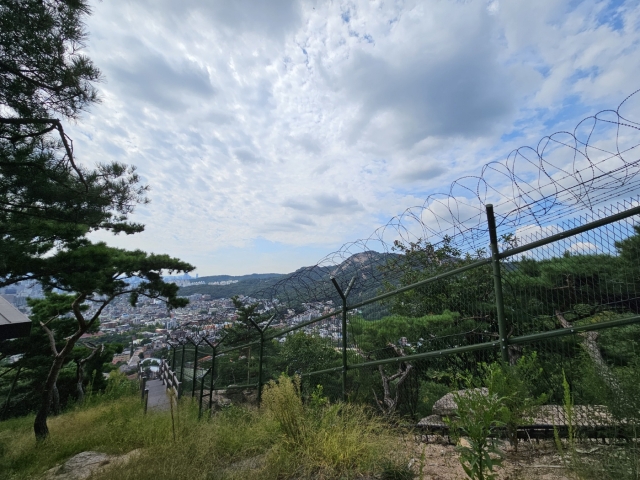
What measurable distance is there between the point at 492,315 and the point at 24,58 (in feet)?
19.0

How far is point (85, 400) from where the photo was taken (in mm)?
13445

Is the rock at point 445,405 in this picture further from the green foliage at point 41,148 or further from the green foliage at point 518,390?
the green foliage at point 41,148

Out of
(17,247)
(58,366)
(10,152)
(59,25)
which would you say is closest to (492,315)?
(59,25)

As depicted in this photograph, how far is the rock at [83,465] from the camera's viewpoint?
4410 mm

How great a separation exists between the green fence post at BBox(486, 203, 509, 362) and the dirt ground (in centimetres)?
66

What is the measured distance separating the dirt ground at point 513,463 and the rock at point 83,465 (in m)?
3.70

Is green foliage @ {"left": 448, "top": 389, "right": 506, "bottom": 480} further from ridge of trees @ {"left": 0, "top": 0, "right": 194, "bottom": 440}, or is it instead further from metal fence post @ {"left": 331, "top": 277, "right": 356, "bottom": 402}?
ridge of trees @ {"left": 0, "top": 0, "right": 194, "bottom": 440}

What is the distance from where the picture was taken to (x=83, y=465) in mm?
4980

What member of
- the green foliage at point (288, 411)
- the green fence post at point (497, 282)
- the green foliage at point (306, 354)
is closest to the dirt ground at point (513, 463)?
the green fence post at point (497, 282)

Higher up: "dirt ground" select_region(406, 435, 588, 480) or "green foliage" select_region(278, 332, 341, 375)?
"green foliage" select_region(278, 332, 341, 375)

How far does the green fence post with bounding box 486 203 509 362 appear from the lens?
2.54m

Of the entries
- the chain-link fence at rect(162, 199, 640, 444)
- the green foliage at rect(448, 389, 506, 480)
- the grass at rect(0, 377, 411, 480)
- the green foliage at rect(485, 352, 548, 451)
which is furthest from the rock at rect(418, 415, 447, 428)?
the green foliage at rect(448, 389, 506, 480)

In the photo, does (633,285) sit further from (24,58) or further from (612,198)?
(24,58)

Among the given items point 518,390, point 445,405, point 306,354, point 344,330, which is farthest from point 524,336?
point 306,354
